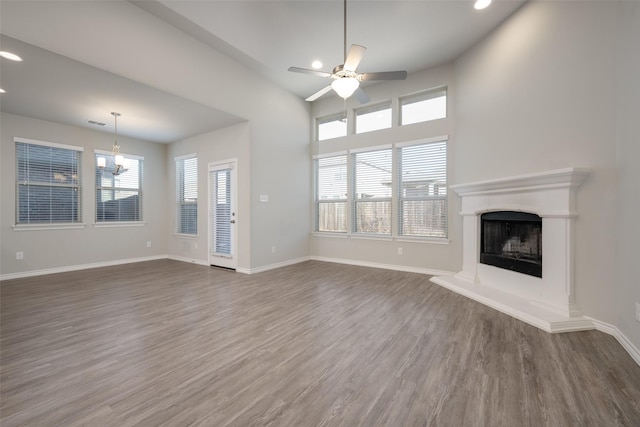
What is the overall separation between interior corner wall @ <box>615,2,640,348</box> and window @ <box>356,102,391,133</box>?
10.8 ft

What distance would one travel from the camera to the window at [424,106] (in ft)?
15.9

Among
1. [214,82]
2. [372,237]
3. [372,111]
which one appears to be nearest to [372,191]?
[372,237]

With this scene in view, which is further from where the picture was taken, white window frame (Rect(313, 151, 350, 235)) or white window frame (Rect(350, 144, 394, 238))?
white window frame (Rect(313, 151, 350, 235))

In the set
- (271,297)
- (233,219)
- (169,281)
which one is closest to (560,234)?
(271,297)

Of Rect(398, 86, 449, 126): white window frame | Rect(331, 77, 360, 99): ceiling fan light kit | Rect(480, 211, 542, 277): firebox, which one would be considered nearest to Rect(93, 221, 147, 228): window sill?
Rect(331, 77, 360, 99): ceiling fan light kit

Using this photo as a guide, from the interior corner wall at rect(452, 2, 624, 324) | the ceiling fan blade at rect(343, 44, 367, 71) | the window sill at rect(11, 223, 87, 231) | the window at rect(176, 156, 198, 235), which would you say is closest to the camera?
the ceiling fan blade at rect(343, 44, 367, 71)

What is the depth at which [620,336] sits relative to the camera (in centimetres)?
237

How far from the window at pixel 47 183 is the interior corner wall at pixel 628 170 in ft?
26.6

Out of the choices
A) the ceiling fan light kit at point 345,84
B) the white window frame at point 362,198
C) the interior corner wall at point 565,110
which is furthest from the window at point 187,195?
the interior corner wall at point 565,110

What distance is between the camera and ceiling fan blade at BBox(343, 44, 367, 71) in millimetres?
2465

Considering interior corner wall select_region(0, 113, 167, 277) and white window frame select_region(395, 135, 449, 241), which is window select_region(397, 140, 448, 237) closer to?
white window frame select_region(395, 135, 449, 241)

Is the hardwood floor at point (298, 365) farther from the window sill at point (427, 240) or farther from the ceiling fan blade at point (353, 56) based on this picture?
the ceiling fan blade at point (353, 56)

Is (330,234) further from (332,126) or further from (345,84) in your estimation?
(345,84)

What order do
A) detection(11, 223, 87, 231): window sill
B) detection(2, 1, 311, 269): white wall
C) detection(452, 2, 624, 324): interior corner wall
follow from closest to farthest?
detection(452, 2, 624, 324): interior corner wall
detection(2, 1, 311, 269): white wall
detection(11, 223, 87, 231): window sill
